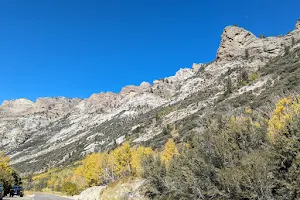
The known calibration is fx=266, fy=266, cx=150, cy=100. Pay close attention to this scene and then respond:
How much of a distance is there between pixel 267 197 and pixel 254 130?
4978 mm

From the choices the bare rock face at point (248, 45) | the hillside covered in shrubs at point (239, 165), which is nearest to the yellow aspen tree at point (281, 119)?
the hillside covered in shrubs at point (239, 165)

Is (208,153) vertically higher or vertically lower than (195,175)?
higher

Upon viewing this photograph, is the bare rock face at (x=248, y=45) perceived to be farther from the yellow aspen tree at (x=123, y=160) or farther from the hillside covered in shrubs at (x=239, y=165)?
the hillside covered in shrubs at (x=239, y=165)

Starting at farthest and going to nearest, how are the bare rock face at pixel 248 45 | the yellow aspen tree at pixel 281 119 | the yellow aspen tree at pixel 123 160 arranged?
1. the bare rock face at pixel 248 45
2. the yellow aspen tree at pixel 123 160
3. the yellow aspen tree at pixel 281 119

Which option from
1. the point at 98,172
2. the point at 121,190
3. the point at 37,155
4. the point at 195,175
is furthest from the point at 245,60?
the point at 37,155

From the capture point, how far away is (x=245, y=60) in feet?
434

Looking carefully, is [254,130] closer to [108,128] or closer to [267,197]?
[267,197]

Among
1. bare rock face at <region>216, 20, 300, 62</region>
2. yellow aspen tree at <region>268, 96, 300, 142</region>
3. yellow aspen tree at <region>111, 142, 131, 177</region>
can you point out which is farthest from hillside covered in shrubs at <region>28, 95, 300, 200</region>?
bare rock face at <region>216, 20, 300, 62</region>

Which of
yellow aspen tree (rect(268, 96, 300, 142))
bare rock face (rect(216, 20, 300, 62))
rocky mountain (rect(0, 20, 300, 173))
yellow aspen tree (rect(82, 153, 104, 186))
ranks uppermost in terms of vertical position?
bare rock face (rect(216, 20, 300, 62))

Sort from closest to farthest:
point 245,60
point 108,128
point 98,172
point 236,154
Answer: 1. point 236,154
2. point 98,172
3. point 245,60
4. point 108,128

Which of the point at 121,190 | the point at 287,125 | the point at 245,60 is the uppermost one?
the point at 245,60

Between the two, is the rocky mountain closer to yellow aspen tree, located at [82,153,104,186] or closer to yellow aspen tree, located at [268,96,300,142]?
yellow aspen tree, located at [82,153,104,186]

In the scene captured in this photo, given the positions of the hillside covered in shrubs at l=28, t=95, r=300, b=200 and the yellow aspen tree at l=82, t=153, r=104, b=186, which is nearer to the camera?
the hillside covered in shrubs at l=28, t=95, r=300, b=200

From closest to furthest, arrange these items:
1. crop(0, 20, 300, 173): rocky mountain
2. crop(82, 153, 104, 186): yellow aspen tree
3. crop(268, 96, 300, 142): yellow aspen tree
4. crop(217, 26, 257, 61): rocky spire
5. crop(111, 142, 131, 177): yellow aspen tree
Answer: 1. crop(268, 96, 300, 142): yellow aspen tree
2. crop(111, 142, 131, 177): yellow aspen tree
3. crop(82, 153, 104, 186): yellow aspen tree
4. crop(0, 20, 300, 173): rocky mountain
5. crop(217, 26, 257, 61): rocky spire
